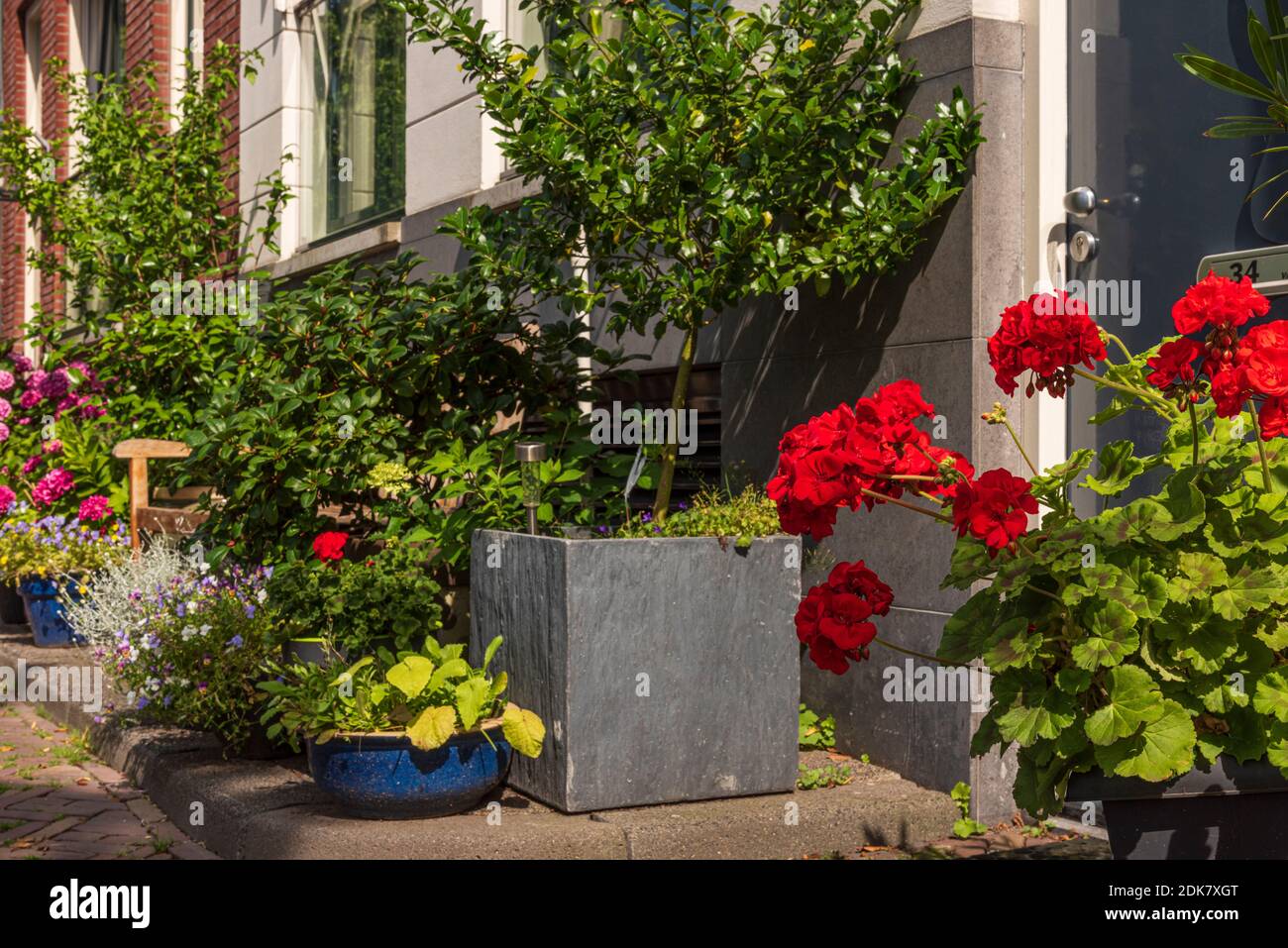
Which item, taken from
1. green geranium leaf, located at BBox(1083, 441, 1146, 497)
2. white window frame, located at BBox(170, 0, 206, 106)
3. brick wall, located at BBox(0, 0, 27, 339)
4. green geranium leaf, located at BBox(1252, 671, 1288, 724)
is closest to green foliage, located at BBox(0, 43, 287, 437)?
white window frame, located at BBox(170, 0, 206, 106)

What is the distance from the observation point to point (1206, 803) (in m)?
2.62

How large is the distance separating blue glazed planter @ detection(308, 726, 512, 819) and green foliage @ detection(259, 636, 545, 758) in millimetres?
50

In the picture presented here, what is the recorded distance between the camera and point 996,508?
2.68 metres

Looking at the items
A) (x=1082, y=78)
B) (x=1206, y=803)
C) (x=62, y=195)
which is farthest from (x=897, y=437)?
(x=62, y=195)

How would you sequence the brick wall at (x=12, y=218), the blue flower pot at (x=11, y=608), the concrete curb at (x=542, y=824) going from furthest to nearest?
the brick wall at (x=12, y=218)
the blue flower pot at (x=11, y=608)
the concrete curb at (x=542, y=824)

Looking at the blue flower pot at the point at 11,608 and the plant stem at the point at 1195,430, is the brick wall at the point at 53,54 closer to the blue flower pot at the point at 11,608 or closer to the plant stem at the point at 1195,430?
the blue flower pot at the point at 11,608

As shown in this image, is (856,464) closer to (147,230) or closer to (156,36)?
(147,230)

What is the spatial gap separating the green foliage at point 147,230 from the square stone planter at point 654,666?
4.20 m

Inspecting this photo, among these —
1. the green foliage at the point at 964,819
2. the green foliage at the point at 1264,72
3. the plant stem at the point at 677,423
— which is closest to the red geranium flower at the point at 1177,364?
the green foliage at the point at 1264,72

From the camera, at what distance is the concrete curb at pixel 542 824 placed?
13.6 ft

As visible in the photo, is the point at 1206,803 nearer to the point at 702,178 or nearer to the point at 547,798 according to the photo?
the point at 547,798

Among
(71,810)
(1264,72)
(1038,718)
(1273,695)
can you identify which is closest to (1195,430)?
(1273,695)
